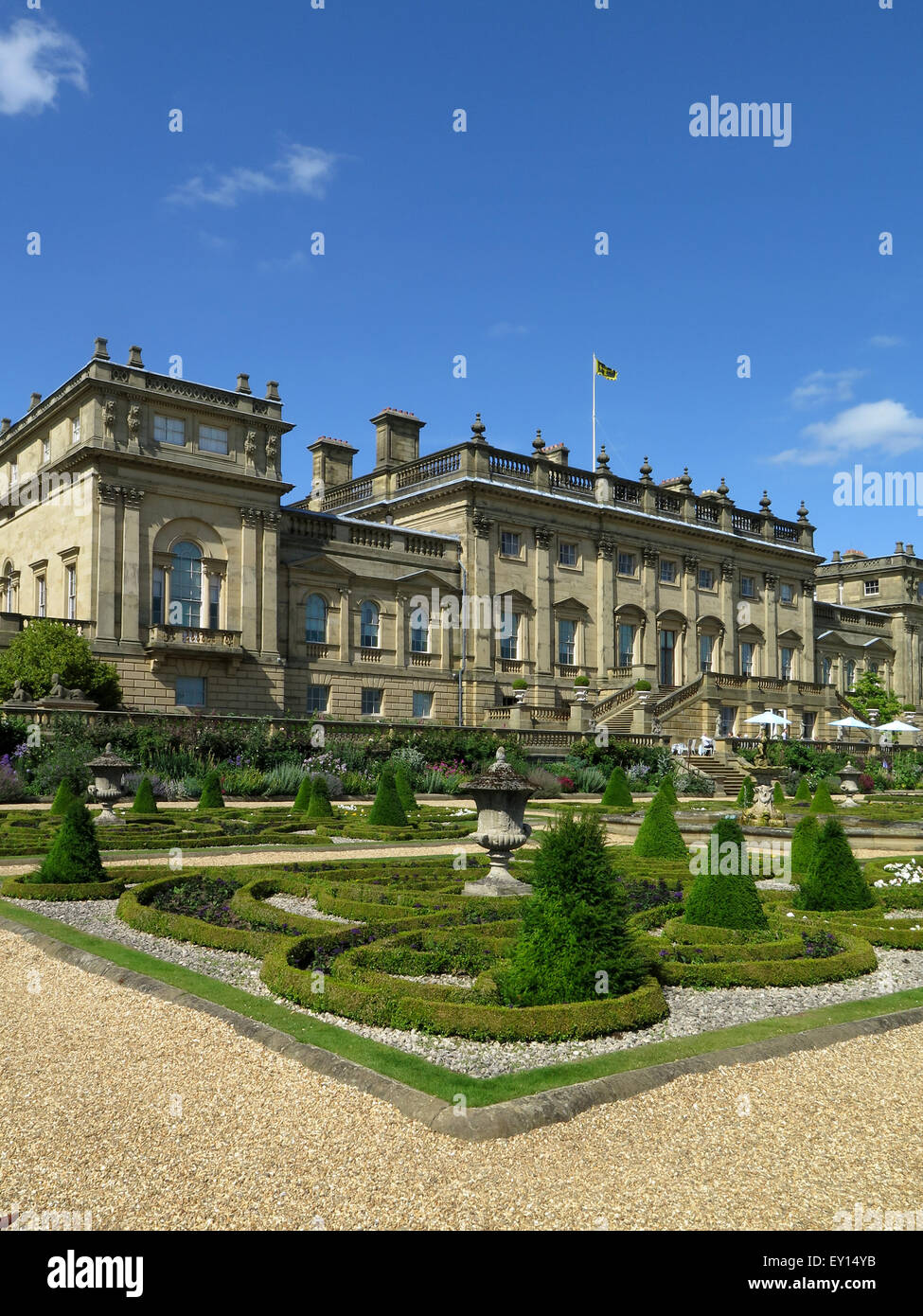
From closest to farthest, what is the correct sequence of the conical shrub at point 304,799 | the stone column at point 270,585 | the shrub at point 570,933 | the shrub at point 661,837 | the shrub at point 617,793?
Answer: the shrub at point 570,933
the shrub at point 661,837
the conical shrub at point 304,799
the shrub at point 617,793
the stone column at point 270,585

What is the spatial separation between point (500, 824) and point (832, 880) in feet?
11.6

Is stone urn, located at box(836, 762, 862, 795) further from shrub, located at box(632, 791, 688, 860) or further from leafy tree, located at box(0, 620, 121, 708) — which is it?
leafy tree, located at box(0, 620, 121, 708)

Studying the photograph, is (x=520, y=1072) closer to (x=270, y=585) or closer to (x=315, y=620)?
(x=270, y=585)

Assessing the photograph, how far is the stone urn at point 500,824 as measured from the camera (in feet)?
38.8

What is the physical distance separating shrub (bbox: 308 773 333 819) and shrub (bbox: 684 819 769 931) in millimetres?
11238

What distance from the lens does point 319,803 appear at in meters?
20.4

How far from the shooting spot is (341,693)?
124ft

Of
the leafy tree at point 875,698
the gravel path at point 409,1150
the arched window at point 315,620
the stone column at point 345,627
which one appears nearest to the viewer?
the gravel path at point 409,1150

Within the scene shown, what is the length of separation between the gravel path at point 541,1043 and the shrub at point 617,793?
1423cm

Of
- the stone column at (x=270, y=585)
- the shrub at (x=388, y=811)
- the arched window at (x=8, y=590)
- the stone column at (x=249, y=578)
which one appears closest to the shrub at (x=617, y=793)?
the shrub at (x=388, y=811)

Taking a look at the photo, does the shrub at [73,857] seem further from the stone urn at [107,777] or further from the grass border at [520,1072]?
the stone urn at [107,777]

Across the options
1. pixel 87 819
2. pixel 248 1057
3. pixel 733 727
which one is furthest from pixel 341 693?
pixel 248 1057

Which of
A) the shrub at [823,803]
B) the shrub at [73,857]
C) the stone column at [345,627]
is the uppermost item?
the stone column at [345,627]

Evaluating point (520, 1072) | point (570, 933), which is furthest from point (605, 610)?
point (520, 1072)
